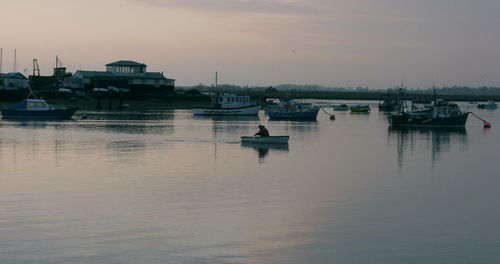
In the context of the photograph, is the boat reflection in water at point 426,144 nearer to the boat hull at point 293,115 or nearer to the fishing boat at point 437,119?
the fishing boat at point 437,119

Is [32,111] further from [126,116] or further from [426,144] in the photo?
[426,144]

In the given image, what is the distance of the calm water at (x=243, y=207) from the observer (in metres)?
18.5

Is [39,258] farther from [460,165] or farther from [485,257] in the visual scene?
[460,165]

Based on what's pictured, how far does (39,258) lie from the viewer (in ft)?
57.1

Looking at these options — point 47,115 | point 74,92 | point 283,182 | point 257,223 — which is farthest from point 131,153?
point 74,92

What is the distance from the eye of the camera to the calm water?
18.5 meters

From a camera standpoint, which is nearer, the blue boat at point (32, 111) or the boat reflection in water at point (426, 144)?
the boat reflection in water at point (426, 144)

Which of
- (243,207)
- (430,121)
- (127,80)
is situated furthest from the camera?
(127,80)

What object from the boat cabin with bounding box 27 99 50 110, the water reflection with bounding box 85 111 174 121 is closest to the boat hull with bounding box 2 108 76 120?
the boat cabin with bounding box 27 99 50 110

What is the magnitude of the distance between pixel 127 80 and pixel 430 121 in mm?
85287

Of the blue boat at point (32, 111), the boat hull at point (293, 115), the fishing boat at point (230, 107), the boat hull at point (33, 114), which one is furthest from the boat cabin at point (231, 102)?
the boat hull at point (33, 114)

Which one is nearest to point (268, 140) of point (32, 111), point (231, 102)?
point (32, 111)

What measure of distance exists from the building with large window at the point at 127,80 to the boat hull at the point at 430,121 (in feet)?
257

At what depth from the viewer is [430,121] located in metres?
90.1
